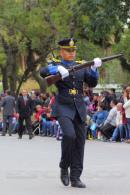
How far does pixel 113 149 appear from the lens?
61.3 ft

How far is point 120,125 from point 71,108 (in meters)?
12.6

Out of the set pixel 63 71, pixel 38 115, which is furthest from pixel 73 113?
pixel 38 115

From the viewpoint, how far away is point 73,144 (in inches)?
382

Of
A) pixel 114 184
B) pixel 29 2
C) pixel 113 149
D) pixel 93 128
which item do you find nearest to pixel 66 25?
pixel 29 2

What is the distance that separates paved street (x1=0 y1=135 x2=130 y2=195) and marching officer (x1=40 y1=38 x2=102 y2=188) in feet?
0.98

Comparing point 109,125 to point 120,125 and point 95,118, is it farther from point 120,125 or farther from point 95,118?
point 95,118

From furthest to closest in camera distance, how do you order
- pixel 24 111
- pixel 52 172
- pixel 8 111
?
Result: 1. pixel 8 111
2. pixel 24 111
3. pixel 52 172

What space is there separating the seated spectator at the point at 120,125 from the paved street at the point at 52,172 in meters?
4.01

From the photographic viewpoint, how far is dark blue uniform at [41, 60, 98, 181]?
9.68 metres

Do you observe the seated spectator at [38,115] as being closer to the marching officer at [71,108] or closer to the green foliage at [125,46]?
the green foliage at [125,46]

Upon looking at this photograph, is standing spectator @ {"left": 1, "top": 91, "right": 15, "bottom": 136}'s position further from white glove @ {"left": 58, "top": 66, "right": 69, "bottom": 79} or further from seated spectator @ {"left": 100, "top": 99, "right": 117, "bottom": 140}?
white glove @ {"left": 58, "top": 66, "right": 69, "bottom": 79}

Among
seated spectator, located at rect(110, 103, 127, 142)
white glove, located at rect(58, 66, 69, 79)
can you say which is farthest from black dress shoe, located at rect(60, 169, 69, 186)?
seated spectator, located at rect(110, 103, 127, 142)

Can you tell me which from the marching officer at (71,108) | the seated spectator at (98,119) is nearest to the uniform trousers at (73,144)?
the marching officer at (71,108)

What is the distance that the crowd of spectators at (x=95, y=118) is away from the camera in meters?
22.4
